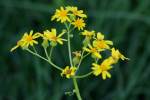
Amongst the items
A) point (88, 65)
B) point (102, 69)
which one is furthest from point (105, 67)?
point (88, 65)

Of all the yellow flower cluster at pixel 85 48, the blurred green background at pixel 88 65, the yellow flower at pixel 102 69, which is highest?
the blurred green background at pixel 88 65

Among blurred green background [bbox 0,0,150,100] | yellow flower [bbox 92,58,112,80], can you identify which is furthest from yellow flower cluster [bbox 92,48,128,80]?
blurred green background [bbox 0,0,150,100]

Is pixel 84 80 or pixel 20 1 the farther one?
pixel 20 1

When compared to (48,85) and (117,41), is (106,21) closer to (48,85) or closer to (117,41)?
(117,41)

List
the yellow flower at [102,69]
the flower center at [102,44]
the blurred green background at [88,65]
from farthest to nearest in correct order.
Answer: the blurred green background at [88,65], the flower center at [102,44], the yellow flower at [102,69]

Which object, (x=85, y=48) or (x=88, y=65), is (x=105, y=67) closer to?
(x=85, y=48)

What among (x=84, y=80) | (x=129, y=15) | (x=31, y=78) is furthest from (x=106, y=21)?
(x=31, y=78)

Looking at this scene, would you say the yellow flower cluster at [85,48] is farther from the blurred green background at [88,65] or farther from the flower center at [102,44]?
the blurred green background at [88,65]

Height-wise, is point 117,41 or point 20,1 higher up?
point 20,1

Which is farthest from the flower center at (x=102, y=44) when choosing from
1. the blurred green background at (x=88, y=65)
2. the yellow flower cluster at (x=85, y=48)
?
the blurred green background at (x=88, y=65)
